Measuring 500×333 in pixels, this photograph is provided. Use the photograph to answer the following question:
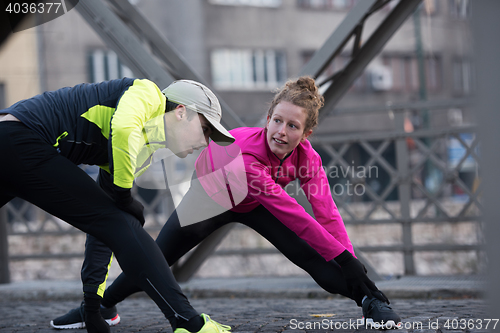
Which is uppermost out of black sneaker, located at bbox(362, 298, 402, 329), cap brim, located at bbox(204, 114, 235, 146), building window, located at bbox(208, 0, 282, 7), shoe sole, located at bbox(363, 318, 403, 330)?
building window, located at bbox(208, 0, 282, 7)

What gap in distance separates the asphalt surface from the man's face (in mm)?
1143

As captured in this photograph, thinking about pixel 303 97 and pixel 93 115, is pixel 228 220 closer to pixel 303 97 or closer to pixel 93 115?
pixel 303 97

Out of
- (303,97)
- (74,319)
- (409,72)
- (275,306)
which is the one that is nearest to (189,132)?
(303,97)

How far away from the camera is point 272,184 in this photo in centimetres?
273

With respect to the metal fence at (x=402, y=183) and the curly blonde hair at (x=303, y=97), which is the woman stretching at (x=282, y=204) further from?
the metal fence at (x=402, y=183)

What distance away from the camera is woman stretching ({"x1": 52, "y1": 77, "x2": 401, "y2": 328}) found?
8.87 ft

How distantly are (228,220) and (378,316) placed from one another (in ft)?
3.11

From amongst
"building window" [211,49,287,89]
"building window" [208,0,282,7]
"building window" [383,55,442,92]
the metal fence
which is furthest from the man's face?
"building window" [383,55,442,92]

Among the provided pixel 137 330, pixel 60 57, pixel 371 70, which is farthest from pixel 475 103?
pixel 371 70

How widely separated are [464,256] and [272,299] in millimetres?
2468

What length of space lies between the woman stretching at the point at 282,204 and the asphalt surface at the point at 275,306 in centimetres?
29

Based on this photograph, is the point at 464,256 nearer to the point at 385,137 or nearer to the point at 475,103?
the point at 385,137

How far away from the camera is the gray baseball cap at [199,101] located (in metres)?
2.53

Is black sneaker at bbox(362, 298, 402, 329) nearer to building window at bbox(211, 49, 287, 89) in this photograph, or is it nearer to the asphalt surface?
the asphalt surface
